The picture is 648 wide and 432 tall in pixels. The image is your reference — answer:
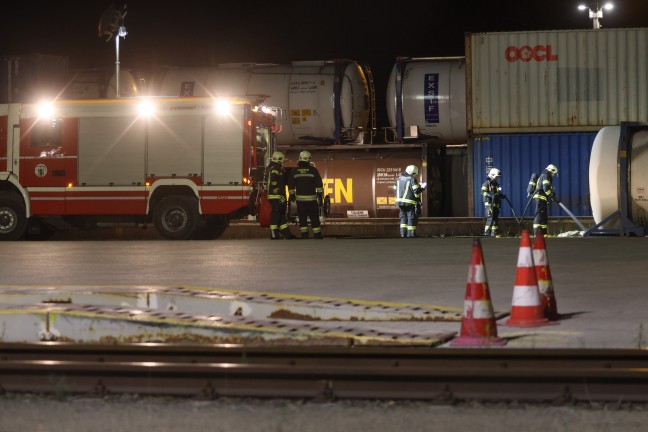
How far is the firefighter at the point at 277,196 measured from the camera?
19625 mm

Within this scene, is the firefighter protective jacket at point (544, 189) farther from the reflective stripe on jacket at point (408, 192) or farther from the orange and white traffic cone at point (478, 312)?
the orange and white traffic cone at point (478, 312)

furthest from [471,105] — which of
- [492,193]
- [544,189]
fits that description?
[544,189]

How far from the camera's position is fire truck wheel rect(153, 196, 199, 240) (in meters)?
20.3

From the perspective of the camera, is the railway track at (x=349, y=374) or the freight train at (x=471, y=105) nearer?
the railway track at (x=349, y=374)

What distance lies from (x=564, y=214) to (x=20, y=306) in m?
17.8

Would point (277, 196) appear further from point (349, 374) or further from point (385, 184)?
point (349, 374)

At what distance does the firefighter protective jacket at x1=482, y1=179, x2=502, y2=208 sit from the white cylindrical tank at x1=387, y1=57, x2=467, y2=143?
291 cm

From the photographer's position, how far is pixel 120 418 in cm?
550

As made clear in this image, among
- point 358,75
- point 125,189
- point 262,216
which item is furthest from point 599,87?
point 125,189

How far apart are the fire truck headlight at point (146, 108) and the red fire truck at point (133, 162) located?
2 centimetres

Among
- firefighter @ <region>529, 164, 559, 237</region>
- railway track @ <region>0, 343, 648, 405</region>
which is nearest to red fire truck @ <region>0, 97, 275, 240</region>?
firefighter @ <region>529, 164, 559, 237</region>

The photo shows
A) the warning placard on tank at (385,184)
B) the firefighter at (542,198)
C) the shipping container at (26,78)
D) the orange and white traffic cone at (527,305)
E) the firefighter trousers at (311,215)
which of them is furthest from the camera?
the shipping container at (26,78)

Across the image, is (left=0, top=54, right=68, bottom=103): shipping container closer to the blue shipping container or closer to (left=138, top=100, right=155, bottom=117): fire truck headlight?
(left=138, top=100, right=155, bottom=117): fire truck headlight

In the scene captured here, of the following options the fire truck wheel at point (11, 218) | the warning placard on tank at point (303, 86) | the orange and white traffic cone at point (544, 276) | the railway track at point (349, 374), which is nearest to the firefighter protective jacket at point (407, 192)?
the warning placard on tank at point (303, 86)
